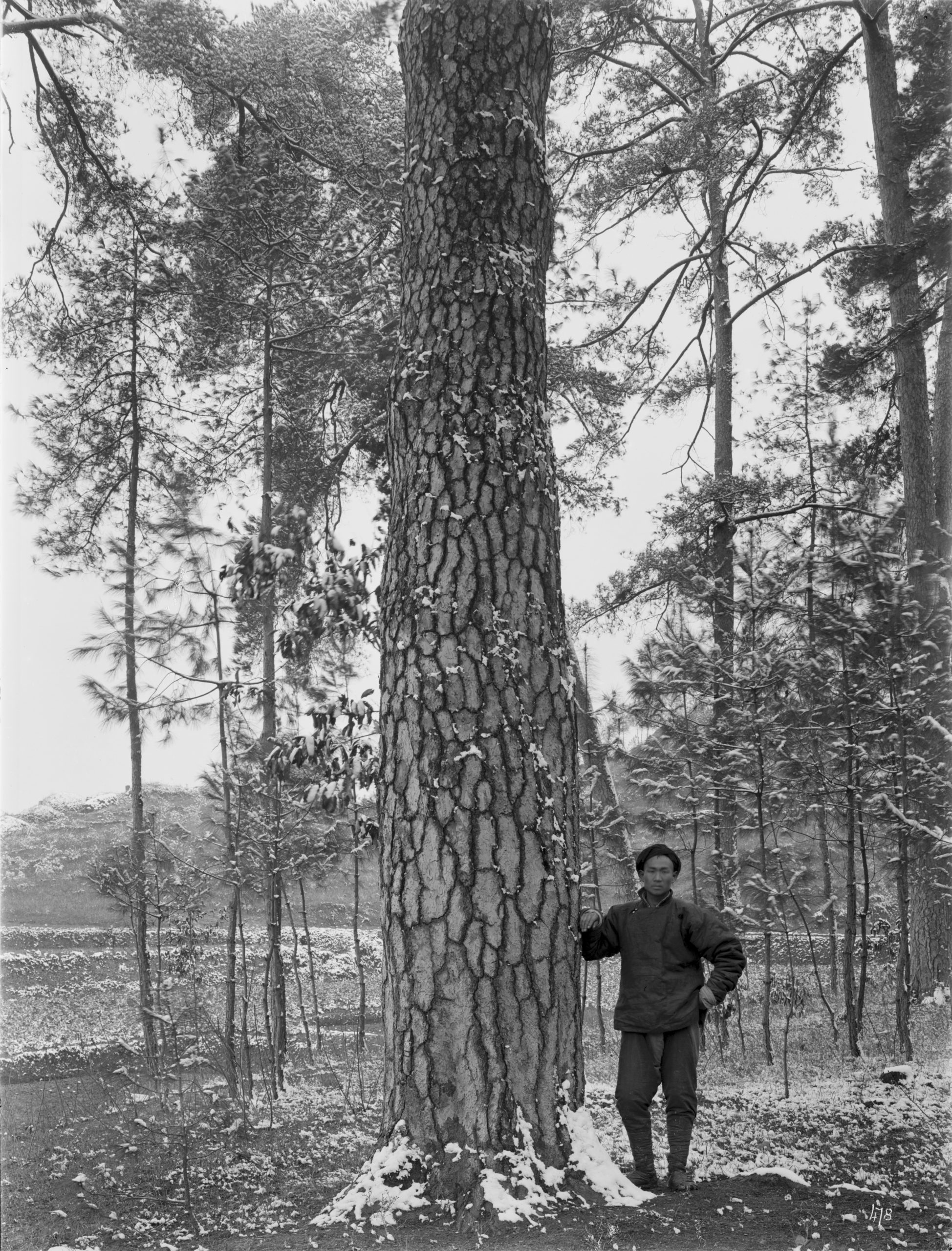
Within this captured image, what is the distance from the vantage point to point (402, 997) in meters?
3.45

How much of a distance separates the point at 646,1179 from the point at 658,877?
3.87ft

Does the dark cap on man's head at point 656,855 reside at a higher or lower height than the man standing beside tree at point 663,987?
higher

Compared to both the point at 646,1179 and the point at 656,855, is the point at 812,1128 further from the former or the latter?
the point at 656,855

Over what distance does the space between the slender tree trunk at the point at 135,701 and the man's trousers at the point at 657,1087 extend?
5681 millimetres

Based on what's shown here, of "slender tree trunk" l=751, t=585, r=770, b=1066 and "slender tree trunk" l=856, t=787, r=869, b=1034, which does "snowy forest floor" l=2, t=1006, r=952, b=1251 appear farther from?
"slender tree trunk" l=751, t=585, r=770, b=1066

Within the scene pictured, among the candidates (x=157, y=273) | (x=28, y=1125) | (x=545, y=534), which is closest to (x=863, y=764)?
(x=545, y=534)

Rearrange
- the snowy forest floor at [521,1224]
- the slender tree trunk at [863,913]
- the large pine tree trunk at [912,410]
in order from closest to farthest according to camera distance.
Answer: the snowy forest floor at [521,1224] → the slender tree trunk at [863,913] → the large pine tree trunk at [912,410]

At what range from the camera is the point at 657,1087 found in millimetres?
4117

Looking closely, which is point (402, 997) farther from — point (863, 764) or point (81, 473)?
point (81, 473)

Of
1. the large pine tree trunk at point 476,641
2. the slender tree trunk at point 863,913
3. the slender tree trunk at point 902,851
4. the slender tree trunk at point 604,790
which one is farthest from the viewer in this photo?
the slender tree trunk at point 604,790

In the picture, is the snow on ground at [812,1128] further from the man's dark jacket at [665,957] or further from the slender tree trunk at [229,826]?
the slender tree trunk at [229,826]

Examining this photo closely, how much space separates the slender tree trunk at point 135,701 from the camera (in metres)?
9.60

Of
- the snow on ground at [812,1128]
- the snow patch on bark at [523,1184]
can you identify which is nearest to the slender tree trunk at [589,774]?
the snow on ground at [812,1128]

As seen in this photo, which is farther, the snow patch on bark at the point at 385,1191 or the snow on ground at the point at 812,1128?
the snow on ground at the point at 812,1128
